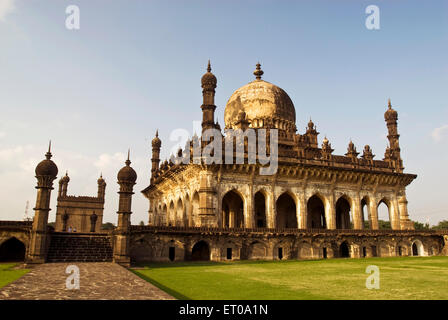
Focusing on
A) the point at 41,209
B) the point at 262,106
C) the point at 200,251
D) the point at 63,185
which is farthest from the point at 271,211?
the point at 63,185

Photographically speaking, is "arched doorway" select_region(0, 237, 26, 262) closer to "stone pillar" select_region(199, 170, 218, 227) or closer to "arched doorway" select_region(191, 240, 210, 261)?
"arched doorway" select_region(191, 240, 210, 261)

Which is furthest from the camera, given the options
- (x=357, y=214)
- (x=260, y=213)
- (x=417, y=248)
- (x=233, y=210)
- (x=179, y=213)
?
(x=179, y=213)

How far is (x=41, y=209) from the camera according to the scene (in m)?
17.8

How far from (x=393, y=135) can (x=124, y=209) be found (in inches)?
1186

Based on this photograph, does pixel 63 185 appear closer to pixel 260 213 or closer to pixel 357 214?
pixel 260 213

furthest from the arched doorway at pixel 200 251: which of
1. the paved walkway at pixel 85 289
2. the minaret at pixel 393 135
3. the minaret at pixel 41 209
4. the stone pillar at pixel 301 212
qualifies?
the minaret at pixel 393 135

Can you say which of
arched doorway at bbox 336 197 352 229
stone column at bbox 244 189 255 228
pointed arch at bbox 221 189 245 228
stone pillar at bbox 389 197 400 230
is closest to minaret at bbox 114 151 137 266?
stone column at bbox 244 189 255 228

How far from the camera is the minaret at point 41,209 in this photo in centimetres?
1705

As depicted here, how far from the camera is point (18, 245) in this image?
20922mm

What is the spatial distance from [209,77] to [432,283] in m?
21.7

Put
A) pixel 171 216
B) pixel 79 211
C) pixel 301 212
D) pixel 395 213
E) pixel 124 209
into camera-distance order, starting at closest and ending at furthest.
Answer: pixel 124 209
pixel 301 212
pixel 395 213
pixel 171 216
pixel 79 211
